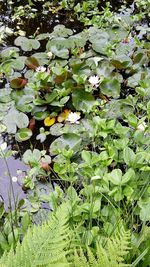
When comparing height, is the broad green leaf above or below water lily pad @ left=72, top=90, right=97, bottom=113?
above

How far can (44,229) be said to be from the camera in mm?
995

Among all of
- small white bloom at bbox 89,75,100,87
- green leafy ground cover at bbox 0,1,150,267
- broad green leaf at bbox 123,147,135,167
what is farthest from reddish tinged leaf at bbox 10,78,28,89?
broad green leaf at bbox 123,147,135,167

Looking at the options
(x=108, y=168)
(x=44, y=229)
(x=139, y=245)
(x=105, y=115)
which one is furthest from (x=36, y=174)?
(x=44, y=229)

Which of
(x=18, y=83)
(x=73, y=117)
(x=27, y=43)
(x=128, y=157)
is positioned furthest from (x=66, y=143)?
(x=27, y=43)

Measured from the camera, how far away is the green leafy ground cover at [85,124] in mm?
1437

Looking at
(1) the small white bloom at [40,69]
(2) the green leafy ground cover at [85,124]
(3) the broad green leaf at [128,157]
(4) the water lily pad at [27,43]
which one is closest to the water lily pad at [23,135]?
(2) the green leafy ground cover at [85,124]

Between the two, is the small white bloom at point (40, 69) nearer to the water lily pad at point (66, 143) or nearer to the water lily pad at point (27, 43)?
the water lily pad at point (27, 43)

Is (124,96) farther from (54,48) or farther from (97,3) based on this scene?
(97,3)

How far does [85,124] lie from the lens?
1.95 metres

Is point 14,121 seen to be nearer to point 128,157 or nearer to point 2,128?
point 2,128

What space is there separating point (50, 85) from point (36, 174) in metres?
0.54

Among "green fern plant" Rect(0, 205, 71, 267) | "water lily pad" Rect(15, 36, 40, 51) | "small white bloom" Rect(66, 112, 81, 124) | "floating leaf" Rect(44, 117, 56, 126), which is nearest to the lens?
"green fern plant" Rect(0, 205, 71, 267)

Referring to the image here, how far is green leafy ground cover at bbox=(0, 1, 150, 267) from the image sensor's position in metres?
1.44

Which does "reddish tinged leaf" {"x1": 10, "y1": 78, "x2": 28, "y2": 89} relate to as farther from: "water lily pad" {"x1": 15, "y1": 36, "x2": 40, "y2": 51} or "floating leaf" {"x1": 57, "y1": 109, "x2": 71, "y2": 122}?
"water lily pad" {"x1": 15, "y1": 36, "x2": 40, "y2": 51}
